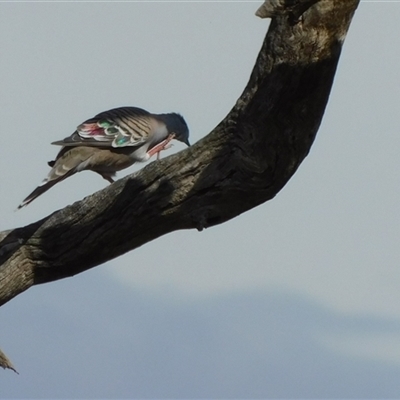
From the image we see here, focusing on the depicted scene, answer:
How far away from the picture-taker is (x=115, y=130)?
877 cm

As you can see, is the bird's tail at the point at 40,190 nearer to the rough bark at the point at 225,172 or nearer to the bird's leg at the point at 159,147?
the bird's leg at the point at 159,147

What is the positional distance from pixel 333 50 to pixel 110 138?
4.78m

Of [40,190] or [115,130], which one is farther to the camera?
[115,130]

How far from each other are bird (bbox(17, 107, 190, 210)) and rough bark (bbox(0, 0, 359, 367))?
2.28m

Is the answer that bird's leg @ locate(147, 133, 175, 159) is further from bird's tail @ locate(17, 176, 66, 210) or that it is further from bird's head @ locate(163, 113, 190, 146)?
bird's tail @ locate(17, 176, 66, 210)

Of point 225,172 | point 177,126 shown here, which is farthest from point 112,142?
point 225,172

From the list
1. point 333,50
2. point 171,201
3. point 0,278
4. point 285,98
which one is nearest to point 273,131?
point 285,98

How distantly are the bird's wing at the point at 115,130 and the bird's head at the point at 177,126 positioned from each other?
19cm

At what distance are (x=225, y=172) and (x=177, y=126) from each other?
497cm

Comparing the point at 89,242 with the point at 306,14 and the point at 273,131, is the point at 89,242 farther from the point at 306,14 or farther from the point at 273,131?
the point at 306,14

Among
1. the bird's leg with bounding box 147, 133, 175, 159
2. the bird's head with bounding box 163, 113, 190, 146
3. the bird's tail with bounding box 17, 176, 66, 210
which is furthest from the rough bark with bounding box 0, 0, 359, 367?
the bird's head with bounding box 163, 113, 190, 146

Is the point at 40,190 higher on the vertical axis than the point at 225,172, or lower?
higher

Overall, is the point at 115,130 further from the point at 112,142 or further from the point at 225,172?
the point at 225,172

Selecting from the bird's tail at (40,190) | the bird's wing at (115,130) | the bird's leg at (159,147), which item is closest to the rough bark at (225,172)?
the bird's tail at (40,190)
